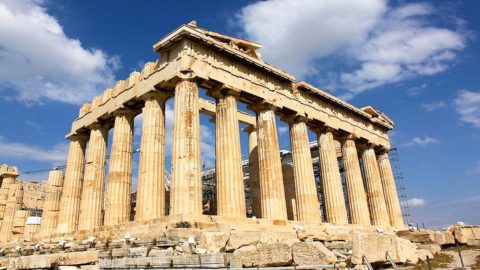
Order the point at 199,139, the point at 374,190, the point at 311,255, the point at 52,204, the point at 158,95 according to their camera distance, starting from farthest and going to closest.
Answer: the point at 374,190 → the point at 52,204 → the point at 158,95 → the point at 199,139 → the point at 311,255

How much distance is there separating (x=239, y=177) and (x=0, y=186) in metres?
26.8

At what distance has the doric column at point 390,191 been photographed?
32.4 metres

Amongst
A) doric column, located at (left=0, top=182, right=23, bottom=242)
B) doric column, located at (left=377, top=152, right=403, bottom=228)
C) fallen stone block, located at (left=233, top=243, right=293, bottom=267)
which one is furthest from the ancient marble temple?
doric column, located at (left=0, top=182, right=23, bottom=242)

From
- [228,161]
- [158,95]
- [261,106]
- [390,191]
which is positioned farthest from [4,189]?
[390,191]

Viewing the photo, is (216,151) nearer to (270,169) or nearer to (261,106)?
(270,169)

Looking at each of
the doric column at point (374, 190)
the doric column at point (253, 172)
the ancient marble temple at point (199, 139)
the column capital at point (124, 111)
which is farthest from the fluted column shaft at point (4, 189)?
the doric column at point (374, 190)

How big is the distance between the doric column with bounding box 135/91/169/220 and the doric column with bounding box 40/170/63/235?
11.4m

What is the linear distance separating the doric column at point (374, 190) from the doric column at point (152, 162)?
18.8 metres

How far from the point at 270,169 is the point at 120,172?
880 centimetres

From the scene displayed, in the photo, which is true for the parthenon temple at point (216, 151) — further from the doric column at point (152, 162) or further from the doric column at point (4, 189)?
the doric column at point (4, 189)

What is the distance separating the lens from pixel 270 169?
70.6 feet

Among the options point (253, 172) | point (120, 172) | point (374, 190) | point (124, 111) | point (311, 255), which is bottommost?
point (311, 255)

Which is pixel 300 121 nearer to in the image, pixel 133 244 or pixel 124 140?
pixel 124 140

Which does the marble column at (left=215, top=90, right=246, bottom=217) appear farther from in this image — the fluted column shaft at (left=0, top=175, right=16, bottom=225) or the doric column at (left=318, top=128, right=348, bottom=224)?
the fluted column shaft at (left=0, top=175, right=16, bottom=225)
